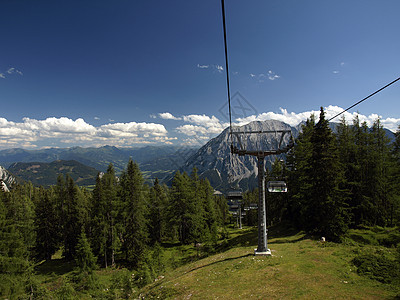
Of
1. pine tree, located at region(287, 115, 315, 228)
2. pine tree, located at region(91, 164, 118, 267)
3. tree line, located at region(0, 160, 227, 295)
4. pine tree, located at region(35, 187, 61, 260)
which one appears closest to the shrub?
pine tree, located at region(287, 115, 315, 228)

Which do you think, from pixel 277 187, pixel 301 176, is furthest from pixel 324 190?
pixel 277 187

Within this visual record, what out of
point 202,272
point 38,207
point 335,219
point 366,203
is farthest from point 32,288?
point 366,203

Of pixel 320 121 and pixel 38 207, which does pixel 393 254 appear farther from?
pixel 38 207

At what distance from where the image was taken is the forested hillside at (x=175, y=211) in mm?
23281

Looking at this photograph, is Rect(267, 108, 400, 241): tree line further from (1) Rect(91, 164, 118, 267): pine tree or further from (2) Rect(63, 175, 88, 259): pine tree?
(2) Rect(63, 175, 88, 259): pine tree

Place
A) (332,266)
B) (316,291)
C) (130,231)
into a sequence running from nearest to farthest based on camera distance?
(316,291) → (332,266) → (130,231)

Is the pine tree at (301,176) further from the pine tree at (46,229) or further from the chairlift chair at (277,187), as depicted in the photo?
the pine tree at (46,229)

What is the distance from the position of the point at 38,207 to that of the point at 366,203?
58.8 m

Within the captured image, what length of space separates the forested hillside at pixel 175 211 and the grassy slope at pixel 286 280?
7.19m

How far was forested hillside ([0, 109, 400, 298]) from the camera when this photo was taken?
2328cm

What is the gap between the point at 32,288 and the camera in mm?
23328

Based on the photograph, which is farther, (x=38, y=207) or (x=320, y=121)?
(x=38, y=207)

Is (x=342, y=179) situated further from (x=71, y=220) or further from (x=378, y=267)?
(x=71, y=220)

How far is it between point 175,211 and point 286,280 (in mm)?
29424
